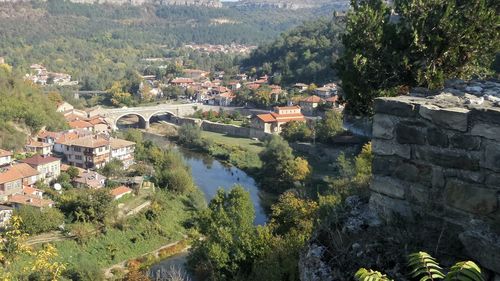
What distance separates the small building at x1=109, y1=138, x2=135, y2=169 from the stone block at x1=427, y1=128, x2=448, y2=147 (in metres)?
20.9

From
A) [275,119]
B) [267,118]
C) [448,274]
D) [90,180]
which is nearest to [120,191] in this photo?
[90,180]

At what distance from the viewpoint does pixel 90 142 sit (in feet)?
76.1

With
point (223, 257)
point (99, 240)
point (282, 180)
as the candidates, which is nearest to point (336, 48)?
point (282, 180)

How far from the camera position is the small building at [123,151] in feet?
76.1

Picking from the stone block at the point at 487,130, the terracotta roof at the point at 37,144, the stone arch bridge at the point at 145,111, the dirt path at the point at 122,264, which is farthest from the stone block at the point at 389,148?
the stone arch bridge at the point at 145,111

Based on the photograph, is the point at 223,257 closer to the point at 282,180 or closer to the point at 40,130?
the point at 282,180

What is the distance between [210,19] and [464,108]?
126m

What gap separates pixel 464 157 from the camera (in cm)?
244

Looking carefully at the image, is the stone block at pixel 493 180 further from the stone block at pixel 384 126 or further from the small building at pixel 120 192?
the small building at pixel 120 192

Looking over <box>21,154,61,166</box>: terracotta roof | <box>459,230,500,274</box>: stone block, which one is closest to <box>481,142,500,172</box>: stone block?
<box>459,230,500,274</box>: stone block

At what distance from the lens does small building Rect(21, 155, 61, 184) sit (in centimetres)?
1978

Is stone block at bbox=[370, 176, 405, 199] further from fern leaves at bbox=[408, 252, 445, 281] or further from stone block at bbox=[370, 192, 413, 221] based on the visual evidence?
fern leaves at bbox=[408, 252, 445, 281]

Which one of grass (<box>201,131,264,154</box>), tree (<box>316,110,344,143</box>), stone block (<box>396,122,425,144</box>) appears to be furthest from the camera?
grass (<box>201,131,264,154</box>)

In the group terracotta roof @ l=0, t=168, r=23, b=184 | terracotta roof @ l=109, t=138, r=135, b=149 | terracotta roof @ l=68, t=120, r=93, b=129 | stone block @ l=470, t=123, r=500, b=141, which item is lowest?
terracotta roof @ l=68, t=120, r=93, b=129
